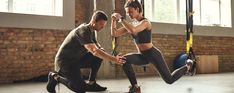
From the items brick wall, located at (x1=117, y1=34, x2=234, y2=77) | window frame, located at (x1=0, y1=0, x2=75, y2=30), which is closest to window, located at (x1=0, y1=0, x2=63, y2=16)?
window frame, located at (x1=0, y1=0, x2=75, y2=30)

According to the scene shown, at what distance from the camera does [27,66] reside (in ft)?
23.0

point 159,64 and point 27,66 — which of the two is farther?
point 27,66

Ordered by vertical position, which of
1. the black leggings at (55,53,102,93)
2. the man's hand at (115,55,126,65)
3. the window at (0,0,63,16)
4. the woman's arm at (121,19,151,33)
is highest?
the window at (0,0,63,16)

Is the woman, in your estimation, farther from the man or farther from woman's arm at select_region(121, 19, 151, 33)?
the man

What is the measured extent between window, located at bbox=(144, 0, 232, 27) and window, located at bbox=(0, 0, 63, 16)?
267 cm

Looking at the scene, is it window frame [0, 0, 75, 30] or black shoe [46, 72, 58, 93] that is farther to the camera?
window frame [0, 0, 75, 30]

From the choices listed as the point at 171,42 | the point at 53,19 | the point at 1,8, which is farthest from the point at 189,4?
the point at 171,42

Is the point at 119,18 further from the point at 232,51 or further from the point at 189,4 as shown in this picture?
the point at 232,51

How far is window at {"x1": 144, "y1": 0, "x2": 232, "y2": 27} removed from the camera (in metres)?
9.30

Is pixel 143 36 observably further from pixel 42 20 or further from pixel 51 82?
pixel 42 20

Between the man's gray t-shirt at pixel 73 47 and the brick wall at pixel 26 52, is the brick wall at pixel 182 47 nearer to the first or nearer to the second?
the brick wall at pixel 26 52

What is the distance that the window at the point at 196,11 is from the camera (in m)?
9.30

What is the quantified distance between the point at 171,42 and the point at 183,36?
0.56 m

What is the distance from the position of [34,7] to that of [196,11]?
529 centimetres
